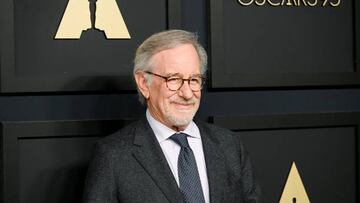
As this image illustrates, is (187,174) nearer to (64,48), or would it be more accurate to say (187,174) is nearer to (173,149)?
(173,149)

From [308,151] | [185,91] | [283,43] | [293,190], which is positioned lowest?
[293,190]

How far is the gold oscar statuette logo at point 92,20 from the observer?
5.14 ft

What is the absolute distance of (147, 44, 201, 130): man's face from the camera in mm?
1357

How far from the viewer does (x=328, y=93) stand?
70.8 inches

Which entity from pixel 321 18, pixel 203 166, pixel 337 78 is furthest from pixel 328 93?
pixel 203 166

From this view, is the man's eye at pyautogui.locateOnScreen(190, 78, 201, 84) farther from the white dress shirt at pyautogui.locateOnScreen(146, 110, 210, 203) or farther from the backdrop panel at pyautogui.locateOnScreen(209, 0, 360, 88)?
the backdrop panel at pyautogui.locateOnScreen(209, 0, 360, 88)

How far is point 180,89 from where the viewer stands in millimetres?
1362

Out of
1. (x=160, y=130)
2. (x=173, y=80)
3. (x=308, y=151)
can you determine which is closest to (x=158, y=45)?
(x=173, y=80)

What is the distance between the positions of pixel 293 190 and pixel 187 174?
0.49 meters

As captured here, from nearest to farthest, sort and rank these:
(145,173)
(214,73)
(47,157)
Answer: (145,173)
(47,157)
(214,73)

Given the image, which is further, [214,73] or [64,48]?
[214,73]

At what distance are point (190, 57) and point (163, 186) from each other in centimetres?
27

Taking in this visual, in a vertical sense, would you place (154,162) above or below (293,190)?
above

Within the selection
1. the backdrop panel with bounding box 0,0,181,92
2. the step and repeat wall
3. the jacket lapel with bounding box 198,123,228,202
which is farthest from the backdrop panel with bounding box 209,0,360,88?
the jacket lapel with bounding box 198,123,228,202
